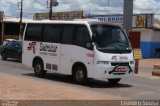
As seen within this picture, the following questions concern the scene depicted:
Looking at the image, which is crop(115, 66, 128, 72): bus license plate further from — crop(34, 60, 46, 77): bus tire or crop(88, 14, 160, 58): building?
crop(88, 14, 160, 58): building

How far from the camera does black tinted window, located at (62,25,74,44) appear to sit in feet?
62.7

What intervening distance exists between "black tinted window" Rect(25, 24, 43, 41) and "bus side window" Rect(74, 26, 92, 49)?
9.09ft

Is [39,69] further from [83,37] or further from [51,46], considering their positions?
[83,37]

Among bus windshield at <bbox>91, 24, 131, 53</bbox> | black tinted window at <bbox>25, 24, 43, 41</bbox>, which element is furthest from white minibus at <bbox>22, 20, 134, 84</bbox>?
black tinted window at <bbox>25, 24, 43, 41</bbox>

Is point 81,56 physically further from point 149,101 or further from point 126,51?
point 149,101

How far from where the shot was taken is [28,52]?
21766 mm

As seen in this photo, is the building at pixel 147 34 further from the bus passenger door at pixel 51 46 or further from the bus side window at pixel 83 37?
the bus side window at pixel 83 37

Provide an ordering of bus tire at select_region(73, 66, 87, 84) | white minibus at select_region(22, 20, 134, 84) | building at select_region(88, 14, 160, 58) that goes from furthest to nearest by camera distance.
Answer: building at select_region(88, 14, 160, 58) < bus tire at select_region(73, 66, 87, 84) < white minibus at select_region(22, 20, 134, 84)

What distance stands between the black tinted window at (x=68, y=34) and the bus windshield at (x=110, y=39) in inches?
47.1

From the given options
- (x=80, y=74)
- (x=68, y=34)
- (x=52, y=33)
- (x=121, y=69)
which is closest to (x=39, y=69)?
(x=52, y=33)

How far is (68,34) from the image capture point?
19250 millimetres

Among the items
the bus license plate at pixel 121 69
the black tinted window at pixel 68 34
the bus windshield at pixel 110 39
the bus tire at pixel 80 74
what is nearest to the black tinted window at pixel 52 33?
the black tinted window at pixel 68 34

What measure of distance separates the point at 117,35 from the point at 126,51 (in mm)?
772

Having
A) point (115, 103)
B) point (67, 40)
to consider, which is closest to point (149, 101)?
point (115, 103)
